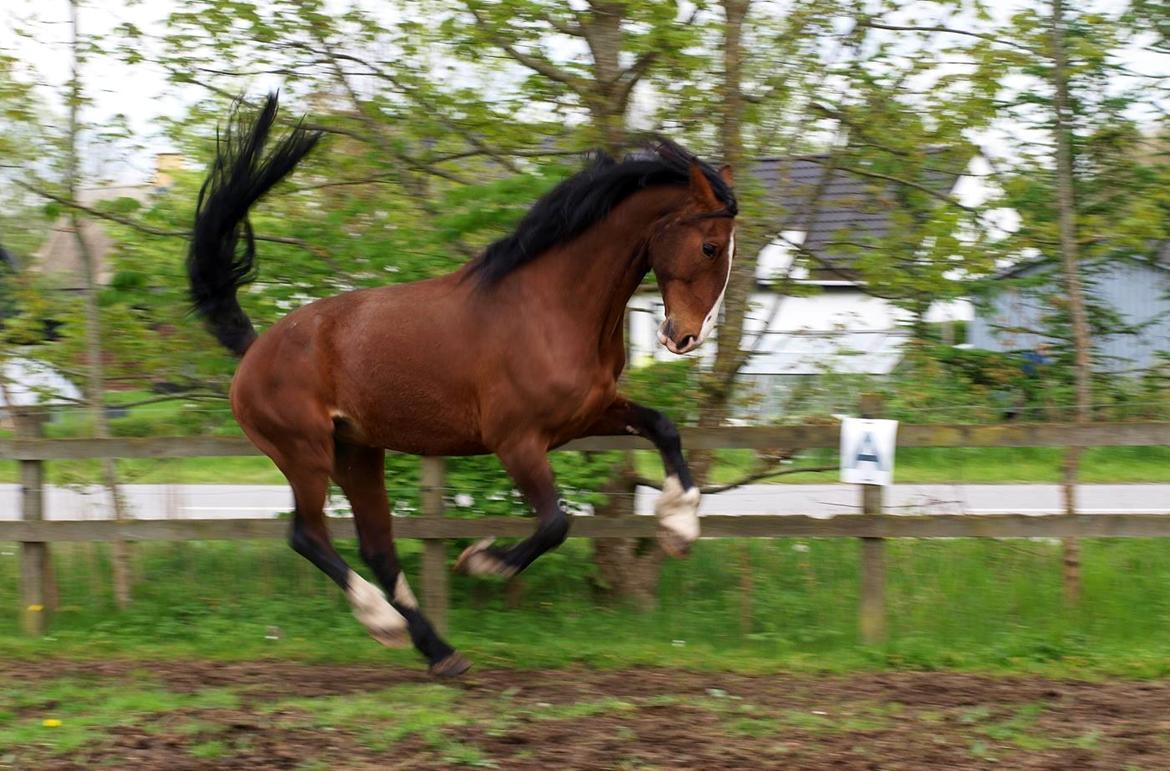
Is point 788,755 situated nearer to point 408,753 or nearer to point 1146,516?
point 408,753

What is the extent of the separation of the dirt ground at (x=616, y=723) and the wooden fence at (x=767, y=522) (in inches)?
32.4

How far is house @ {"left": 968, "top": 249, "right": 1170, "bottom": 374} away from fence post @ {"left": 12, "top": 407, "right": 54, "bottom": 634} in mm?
6093

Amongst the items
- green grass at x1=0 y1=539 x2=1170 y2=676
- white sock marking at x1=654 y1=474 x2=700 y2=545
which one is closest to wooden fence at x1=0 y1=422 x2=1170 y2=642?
green grass at x1=0 y1=539 x2=1170 y2=676

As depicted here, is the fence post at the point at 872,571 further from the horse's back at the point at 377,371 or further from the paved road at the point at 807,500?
the paved road at the point at 807,500

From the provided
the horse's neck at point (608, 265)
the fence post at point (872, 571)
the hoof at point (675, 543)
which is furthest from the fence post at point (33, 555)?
the fence post at point (872, 571)

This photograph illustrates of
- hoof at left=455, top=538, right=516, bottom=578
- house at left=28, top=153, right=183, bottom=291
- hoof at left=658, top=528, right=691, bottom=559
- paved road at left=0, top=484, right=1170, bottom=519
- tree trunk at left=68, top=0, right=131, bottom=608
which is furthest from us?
paved road at left=0, top=484, right=1170, bottom=519

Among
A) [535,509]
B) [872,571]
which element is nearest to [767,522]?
[872,571]

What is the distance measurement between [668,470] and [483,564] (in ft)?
3.19

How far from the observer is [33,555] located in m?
6.79

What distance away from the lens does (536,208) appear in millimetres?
5484

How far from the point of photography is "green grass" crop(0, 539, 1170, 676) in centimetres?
581

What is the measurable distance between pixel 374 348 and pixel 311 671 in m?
1.65

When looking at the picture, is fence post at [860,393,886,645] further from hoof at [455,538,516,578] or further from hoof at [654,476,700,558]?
hoof at [455,538,516,578]

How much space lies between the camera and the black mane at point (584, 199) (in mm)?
5344
